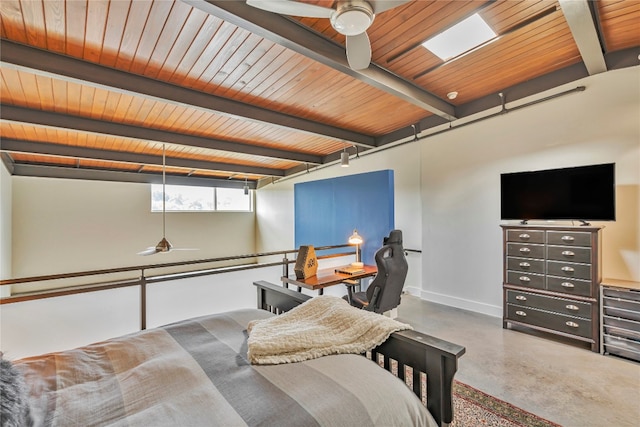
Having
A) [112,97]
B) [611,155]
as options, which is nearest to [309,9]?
[112,97]

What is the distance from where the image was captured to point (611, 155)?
310 centimetres

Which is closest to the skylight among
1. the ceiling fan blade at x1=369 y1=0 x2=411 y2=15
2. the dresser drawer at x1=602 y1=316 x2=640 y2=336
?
the ceiling fan blade at x1=369 y1=0 x2=411 y2=15

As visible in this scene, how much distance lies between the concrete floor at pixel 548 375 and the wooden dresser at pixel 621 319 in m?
0.11

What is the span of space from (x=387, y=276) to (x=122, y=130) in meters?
4.17

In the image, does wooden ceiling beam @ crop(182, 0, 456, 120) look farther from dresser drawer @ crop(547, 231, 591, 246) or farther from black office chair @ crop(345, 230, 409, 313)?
dresser drawer @ crop(547, 231, 591, 246)

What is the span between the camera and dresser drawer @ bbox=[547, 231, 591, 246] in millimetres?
2961

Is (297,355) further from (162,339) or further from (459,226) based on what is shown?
(459,226)

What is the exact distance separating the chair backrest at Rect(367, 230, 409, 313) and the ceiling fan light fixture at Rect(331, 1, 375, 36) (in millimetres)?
1947

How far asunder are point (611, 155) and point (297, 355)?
402 cm

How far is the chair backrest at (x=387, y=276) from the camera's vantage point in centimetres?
289

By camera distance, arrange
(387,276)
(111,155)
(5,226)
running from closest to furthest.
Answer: (387,276)
(5,226)
(111,155)

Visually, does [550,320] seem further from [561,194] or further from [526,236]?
[561,194]

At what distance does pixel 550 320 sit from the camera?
3.19 metres

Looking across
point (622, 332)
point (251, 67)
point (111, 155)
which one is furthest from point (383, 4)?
point (111, 155)
